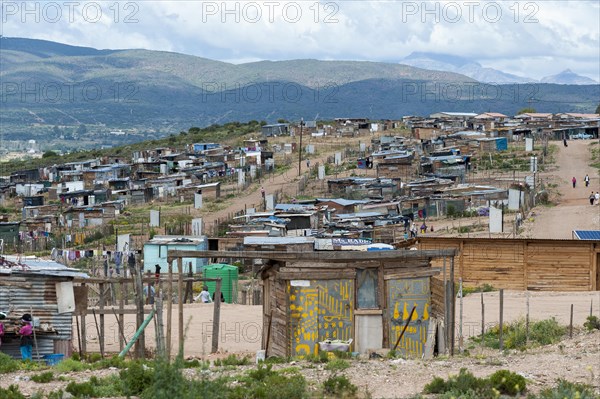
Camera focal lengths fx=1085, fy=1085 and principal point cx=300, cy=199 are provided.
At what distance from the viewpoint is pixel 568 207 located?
47812 millimetres

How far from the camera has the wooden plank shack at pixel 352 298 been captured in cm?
1744

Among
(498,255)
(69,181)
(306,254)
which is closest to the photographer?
(306,254)

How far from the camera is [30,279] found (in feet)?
60.2

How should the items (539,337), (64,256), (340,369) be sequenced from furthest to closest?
(64,256)
(539,337)
(340,369)

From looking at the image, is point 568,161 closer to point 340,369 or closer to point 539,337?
point 539,337

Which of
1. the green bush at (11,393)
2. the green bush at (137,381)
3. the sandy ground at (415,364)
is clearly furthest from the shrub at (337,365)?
the green bush at (11,393)

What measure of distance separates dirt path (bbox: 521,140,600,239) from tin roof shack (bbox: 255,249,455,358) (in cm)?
1975

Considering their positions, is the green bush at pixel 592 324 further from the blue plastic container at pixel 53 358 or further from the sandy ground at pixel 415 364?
the blue plastic container at pixel 53 358

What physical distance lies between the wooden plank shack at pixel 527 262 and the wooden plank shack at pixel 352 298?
1086 cm

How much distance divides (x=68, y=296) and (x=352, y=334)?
4975 mm

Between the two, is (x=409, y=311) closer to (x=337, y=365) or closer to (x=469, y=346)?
(x=469, y=346)

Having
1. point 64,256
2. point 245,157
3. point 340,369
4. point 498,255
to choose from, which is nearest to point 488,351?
point 340,369

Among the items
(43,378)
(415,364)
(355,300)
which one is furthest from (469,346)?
(43,378)

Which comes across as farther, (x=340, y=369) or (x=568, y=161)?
(x=568, y=161)
